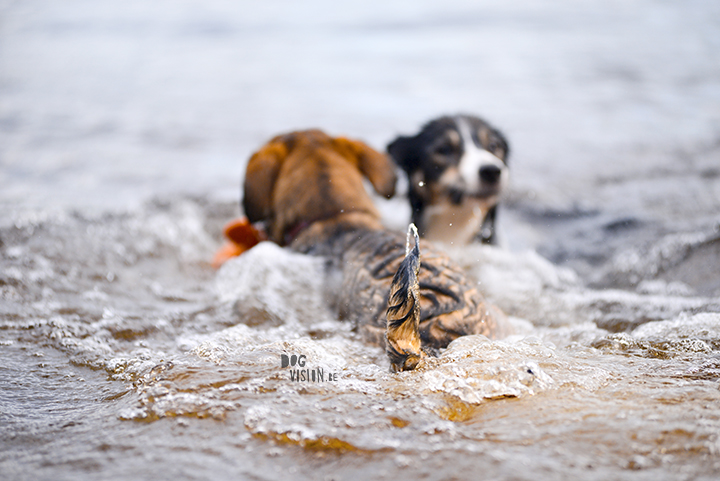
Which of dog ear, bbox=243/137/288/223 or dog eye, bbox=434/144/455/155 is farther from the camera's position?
dog eye, bbox=434/144/455/155

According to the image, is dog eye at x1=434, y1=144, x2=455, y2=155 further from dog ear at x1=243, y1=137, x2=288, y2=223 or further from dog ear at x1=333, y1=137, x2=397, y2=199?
dog ear at x1=243, y1=137, x2=288, y2=223

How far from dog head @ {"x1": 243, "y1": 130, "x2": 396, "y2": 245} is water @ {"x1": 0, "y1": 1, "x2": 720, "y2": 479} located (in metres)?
0.26

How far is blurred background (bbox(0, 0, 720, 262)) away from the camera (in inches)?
261

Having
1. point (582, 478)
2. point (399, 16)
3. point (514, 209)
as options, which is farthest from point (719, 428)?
point (399, 16)

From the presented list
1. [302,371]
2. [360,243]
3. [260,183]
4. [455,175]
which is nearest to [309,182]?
[260,183]

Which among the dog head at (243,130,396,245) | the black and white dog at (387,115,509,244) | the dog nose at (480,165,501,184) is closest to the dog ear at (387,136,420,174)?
the black and white dog at (387,115,509,244)

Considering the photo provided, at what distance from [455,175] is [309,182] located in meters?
1.07

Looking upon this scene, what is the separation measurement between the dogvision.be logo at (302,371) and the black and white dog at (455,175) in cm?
211

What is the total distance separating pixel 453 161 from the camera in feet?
12.7

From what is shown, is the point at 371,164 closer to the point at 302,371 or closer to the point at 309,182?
the point at 309,182

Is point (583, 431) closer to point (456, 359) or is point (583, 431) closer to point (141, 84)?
point (456, 359)

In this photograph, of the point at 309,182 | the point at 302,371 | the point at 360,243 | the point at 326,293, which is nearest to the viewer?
the point at 302,371

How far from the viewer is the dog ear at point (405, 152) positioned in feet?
13.8

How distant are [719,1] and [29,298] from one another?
16.4 m
